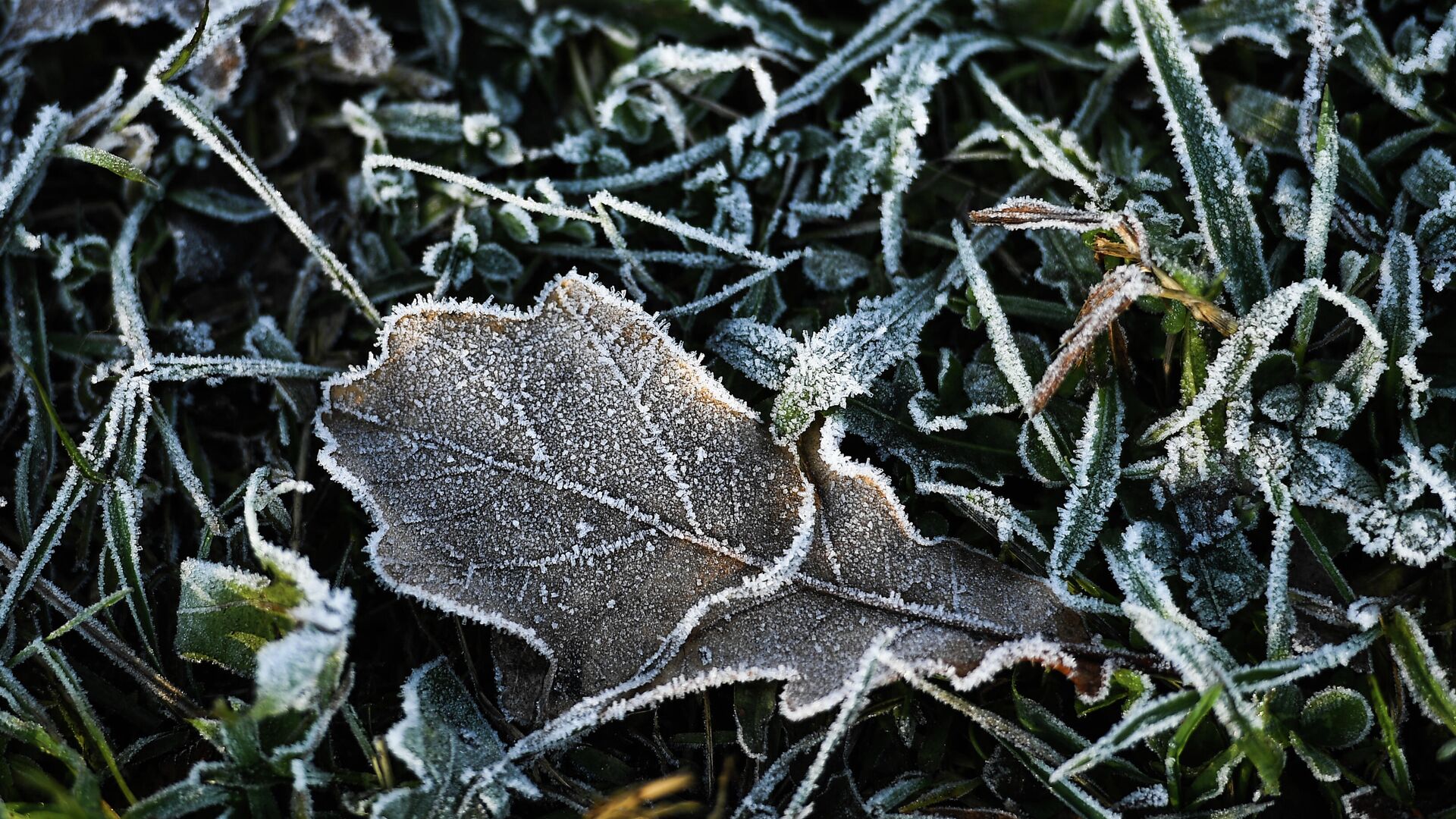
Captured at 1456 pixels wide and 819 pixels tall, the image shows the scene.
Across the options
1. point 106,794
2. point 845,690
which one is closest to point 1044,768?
point 845,690

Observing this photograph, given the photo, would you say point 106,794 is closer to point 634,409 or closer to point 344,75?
point 634,409

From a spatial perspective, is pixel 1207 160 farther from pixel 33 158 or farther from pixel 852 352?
pixel 33 158

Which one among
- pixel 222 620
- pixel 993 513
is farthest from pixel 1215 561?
pixel 222 620

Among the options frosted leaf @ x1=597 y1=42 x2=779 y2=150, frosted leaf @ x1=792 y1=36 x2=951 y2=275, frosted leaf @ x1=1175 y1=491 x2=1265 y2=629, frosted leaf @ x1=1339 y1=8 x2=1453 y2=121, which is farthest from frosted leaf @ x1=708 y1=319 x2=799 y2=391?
frosted leaf @ x1=1339 y1=8 x2=1453 y2=121

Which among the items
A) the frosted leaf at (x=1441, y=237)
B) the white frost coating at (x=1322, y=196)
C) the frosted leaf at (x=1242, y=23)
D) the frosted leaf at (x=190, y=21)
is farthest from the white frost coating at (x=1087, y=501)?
the frosted leaf at (x=190, y=21)

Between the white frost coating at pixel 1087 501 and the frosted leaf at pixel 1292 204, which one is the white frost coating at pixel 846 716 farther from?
the frosted leaf at pixel 1292 204

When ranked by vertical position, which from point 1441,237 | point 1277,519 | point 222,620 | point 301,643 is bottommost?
point 222,620

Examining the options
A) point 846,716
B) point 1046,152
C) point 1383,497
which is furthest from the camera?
point 1046,152
